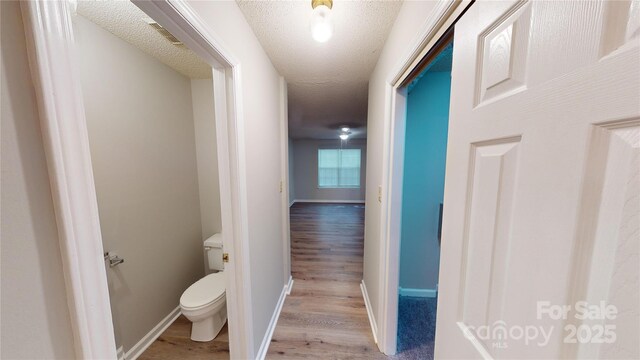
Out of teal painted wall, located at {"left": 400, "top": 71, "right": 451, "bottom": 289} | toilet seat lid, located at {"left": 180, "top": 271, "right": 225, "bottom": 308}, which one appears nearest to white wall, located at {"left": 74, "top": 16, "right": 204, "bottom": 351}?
toilet seat lid, located at {"left": 180, "top": 271, "right": 225, "bottom": 308}

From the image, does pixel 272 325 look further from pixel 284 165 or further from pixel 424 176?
pixel 424 176

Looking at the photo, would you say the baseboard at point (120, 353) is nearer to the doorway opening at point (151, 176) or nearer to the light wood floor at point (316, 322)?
the doorway opening at point (151, 176)

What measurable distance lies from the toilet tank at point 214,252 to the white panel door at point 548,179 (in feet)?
6.67

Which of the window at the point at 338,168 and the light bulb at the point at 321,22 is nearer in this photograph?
the light bulb at the point at 321,22

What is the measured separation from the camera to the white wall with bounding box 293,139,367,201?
6.90 meters

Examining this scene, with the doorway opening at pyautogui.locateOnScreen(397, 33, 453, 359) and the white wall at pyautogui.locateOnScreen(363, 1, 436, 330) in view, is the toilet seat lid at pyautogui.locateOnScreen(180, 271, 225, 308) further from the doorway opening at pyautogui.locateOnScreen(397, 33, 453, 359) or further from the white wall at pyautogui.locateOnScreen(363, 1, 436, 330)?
the doorway opening at pyautogui.locateOnScreen(397, 33, 453, 359)

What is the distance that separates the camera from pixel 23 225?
344mm

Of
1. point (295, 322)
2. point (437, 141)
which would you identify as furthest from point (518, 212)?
point (295, 322)

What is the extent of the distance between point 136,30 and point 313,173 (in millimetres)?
5884

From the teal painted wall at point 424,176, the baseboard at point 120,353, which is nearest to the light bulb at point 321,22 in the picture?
the teal painted wall at point 424,176

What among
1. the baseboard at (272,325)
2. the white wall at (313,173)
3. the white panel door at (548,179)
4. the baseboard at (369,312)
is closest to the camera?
the white panel door at (548,179)

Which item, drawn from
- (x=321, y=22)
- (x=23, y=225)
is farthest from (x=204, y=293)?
(x=321, y=22)

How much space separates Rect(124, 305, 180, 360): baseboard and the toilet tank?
0.49 meters

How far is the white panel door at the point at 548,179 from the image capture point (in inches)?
11.3
